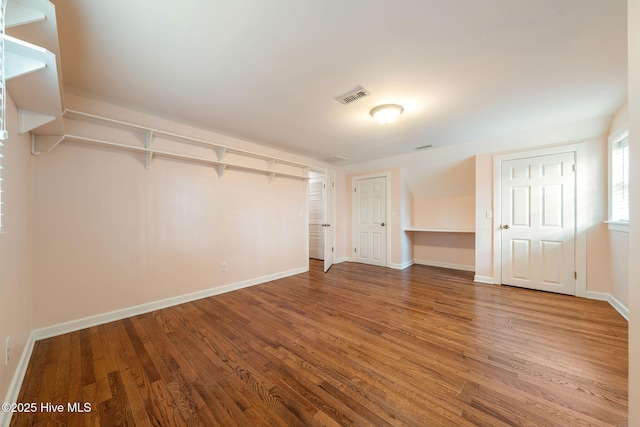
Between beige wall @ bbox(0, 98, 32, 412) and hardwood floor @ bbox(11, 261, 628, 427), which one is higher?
beige wall @ bbox(0, 98, 32, 412)

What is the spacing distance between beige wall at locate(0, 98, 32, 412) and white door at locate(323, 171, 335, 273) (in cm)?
378

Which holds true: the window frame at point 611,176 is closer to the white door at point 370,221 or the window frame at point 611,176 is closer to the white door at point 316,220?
the white door at point 370,221

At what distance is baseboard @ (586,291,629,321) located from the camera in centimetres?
255

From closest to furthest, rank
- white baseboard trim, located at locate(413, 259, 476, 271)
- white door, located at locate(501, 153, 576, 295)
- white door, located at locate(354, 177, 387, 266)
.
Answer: white door, located at locate(501, 153, 576, 295) → white baseboard trim, located at locate(413, 259, 476, 271) → white door, located at locate(354, 177, 387, 266)

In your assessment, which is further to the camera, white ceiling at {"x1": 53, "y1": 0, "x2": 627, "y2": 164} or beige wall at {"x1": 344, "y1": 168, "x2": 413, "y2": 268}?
beige wall at {"x1": 344, "y1": 168, "x2": 413, "y2": 268}

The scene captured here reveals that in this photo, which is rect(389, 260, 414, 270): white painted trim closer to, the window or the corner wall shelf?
the corner wall shelf

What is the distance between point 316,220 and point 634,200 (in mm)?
5313

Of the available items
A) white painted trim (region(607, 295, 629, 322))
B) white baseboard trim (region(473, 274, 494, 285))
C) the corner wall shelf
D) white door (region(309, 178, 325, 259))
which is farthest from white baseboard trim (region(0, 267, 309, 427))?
white painted trim (region(607, 295, 629, 322))

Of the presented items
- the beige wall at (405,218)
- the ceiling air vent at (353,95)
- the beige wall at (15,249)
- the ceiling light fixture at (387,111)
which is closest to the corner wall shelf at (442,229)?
the beige wall at (405,218)

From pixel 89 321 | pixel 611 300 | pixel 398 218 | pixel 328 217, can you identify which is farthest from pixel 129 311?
pixel 611 300

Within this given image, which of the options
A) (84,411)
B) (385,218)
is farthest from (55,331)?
(385,218)

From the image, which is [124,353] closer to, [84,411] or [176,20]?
[84,411]

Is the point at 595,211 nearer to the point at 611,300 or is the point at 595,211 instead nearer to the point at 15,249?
the point at 611,300

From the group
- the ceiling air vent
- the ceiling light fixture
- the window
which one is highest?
the ceiling air vent
